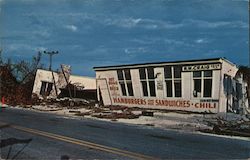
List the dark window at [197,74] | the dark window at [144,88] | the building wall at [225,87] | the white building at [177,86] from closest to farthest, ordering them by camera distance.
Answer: the building wall at [225,87] < the white building at [177,86] < the dark window at [197,74] < the dark window at [144,88]

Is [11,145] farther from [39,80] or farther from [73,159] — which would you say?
[39,80]

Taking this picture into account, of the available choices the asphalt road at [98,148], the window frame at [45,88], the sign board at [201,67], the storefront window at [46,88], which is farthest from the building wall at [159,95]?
the asphalt road at [98,148]

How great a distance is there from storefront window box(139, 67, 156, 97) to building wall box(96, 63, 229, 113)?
1.36ft

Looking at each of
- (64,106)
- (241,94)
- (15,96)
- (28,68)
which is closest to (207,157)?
(241,94)

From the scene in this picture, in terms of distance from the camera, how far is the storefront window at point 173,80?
3481 centimetres

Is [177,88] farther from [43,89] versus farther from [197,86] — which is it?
[43,89]

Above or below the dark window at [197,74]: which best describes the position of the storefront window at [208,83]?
below

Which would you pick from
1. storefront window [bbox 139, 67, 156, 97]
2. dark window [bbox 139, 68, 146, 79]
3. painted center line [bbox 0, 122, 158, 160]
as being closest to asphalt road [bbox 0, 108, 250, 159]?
painted center line [bbox 0, 122, 158, 160]

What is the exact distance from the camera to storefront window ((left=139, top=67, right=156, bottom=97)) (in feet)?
122

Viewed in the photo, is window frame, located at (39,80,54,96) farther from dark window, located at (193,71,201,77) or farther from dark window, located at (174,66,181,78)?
dark window, located at (193,71,201,77)

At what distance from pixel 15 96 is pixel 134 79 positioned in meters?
19.1

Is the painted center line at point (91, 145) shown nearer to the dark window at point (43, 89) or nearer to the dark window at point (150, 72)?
the dark window at point (150, 72)

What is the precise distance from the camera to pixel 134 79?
38.7 meters

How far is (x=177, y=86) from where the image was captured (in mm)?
34938
